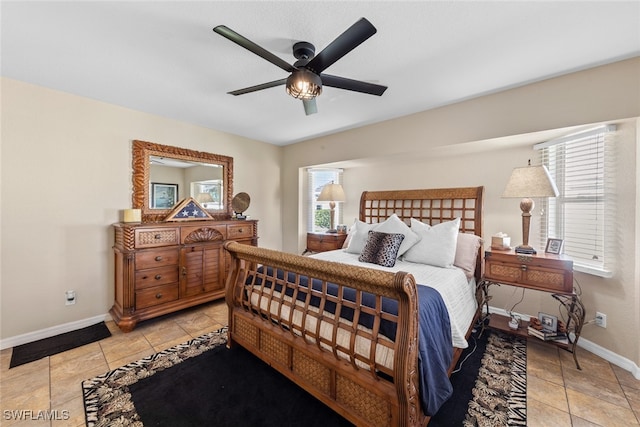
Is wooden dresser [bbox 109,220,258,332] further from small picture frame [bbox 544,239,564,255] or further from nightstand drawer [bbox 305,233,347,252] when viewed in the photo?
small picture frame [bbox 544,239,564,255]

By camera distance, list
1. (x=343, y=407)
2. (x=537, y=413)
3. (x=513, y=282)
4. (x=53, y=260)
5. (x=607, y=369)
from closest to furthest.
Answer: (x=343, y=407)
(x=537, y=413)
(x=607, y=369)
(x=513, y=282)
(x=53, y=260)

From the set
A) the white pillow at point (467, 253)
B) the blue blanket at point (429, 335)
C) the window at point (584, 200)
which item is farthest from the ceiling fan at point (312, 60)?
the window at point (584, 200)

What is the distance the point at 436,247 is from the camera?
8.89 feet

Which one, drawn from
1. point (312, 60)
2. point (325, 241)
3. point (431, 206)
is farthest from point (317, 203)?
point (312, 60)

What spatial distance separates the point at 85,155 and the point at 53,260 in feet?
3.99

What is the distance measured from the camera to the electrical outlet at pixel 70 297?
9.11 ft

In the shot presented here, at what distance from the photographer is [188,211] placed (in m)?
3.58

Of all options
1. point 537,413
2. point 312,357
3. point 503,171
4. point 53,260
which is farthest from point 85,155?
point 503,171

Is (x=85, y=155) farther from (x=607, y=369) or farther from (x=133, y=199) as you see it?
(x=607, y=369)

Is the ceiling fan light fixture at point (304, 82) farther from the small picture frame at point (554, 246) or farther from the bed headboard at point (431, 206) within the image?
the small picture frame at point (554, 246)

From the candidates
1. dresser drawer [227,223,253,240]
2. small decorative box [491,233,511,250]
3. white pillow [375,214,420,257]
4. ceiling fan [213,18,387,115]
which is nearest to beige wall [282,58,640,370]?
small decorative box [491,233,511,250]

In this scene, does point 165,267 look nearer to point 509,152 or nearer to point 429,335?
point 429,335

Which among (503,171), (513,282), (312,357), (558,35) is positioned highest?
(558,35)

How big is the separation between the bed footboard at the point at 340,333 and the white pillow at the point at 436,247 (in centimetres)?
135
